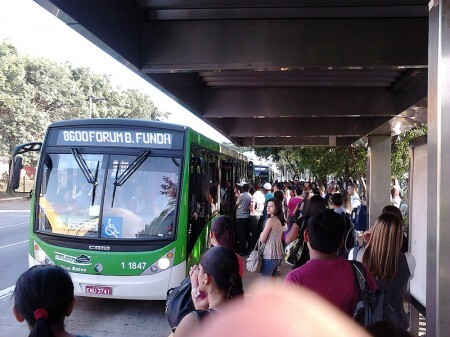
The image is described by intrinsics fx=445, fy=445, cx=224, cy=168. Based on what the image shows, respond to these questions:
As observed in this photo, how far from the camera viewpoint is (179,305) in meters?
3.01

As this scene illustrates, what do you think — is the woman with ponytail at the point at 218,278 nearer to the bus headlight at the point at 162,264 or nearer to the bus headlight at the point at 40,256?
the bus headlight at the point at 162,264

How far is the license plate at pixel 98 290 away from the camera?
6512 millimetres

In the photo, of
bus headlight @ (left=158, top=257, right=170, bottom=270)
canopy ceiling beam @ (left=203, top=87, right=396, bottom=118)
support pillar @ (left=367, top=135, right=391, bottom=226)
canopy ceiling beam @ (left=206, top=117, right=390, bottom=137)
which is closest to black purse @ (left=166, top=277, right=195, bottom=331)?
bus headlight @ (left=158, top=257, right=170, bottom=270)

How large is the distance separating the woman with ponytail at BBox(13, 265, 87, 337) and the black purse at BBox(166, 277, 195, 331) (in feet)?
3.04

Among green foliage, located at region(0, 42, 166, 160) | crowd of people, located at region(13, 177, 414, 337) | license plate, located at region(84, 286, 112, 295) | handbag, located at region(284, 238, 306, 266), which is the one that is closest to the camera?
crowd of people, located at region(13, 177, 414, 337)

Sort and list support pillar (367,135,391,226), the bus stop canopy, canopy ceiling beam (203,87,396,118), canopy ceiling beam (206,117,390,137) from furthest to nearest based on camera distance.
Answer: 1. canopy ceiling beam (206,117,390,137)
2. support pillar (367,135,391,226)
3. canopy ceiling beam (203,87,396,118)
4. the bus stop canopy

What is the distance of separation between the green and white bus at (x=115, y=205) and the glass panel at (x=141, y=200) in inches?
0.6

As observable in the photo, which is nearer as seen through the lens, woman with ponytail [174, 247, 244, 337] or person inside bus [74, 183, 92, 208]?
woman with ponytail [174, 247, 244, 337]

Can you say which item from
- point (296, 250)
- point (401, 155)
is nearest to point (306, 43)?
point (296, 250)

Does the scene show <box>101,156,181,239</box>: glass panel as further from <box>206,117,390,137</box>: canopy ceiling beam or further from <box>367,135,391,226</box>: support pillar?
<box>367,135,391,226</box>: support pillar

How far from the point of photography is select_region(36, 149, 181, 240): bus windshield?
6793mm

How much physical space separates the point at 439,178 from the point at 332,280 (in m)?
1.01

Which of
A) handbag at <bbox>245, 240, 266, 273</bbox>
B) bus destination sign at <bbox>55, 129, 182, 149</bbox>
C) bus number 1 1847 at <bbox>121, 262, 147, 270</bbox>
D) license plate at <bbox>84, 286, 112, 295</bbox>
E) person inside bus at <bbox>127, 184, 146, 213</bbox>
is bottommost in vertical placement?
license plate at <bbox>84, 286, 112, 295</bbox>

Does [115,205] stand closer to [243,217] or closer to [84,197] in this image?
[84,197]
